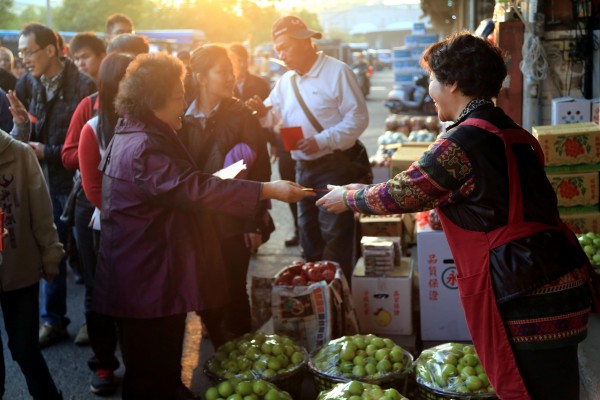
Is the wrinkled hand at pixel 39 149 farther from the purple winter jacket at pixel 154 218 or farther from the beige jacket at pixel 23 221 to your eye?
the purple winter jacket at pixel 154 218

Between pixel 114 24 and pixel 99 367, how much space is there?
11.3 ft

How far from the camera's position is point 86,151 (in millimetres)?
4566

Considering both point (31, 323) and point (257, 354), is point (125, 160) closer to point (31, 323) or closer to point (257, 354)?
point (31, 323)

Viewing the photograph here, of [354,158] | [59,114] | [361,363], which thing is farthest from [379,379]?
[59,114]

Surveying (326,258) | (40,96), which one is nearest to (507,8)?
(326,258)

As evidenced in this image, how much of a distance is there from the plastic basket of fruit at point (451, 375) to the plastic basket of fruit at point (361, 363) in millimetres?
120

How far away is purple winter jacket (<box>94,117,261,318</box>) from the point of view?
3.71 metres

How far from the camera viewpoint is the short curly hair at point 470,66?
9.62 ft

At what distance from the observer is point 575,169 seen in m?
5.56

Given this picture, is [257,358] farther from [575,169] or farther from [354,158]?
[575,169]

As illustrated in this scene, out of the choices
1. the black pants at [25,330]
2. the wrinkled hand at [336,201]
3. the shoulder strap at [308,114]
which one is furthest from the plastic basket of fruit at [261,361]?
the shoulder strap at [308,114]

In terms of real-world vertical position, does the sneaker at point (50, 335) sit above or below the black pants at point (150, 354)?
below

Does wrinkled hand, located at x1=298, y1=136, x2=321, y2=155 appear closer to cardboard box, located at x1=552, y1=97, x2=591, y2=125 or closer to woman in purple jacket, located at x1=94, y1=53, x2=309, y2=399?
woman in purple jacket, located at x1=94, y1=53, x2=309, y2=399

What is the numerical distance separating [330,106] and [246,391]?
2.65 meters
